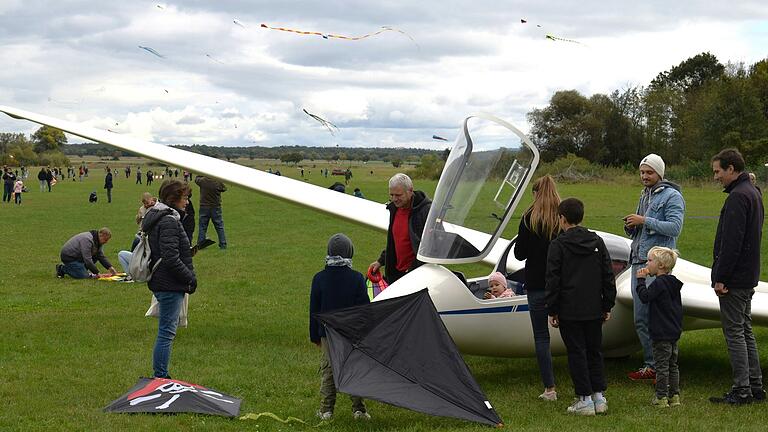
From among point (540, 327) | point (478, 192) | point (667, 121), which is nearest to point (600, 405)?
point (540, 327)

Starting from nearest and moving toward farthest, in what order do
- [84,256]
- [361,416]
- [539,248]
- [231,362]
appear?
1. [361,416]
2. [539,248]
3. [231,362]
4. [84,256]

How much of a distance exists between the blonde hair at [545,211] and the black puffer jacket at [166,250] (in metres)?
3.04

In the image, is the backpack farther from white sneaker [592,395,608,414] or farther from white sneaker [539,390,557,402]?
white sneaker [592,395,608,414]

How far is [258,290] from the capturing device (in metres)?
13.8

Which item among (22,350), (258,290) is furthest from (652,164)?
(258,290)

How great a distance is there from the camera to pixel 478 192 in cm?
750

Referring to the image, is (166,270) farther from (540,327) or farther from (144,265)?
(540,327)

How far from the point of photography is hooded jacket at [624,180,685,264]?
734cm

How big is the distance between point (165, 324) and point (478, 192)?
3.04 m

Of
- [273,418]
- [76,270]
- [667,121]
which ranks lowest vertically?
→ [76,270]

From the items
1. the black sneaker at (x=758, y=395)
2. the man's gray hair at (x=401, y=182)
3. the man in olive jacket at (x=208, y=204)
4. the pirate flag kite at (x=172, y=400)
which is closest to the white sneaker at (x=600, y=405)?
the black sneaker at (x=758, y=395)

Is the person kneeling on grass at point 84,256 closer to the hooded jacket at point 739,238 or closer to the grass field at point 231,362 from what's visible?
the grass field at point 231,362

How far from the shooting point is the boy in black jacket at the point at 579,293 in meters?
6.53

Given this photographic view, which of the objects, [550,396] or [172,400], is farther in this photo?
[550,396]
